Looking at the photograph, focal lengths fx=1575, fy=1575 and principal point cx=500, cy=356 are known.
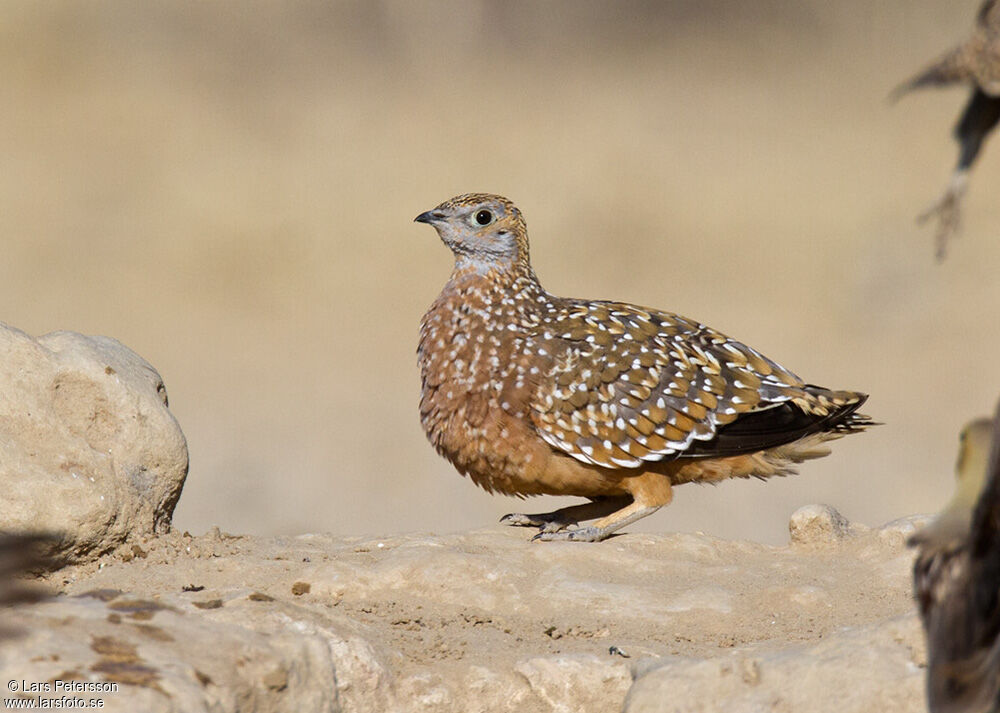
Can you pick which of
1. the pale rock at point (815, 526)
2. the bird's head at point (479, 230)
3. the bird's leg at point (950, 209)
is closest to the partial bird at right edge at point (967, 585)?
the bird's leg at point (950, 209)

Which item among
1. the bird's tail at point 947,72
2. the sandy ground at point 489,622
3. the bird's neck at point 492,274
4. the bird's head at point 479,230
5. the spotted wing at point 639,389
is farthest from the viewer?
the bird's head at point 479,230

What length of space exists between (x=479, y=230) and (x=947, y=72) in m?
5.25

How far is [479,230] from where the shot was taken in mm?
8711

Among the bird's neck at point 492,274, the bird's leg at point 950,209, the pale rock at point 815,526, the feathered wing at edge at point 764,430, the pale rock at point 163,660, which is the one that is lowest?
the pale rock at point 163,660

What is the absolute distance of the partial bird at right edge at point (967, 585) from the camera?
3635 millimetres

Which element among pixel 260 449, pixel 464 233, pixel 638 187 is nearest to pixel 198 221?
pixel 260 449

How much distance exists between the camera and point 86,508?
6.53 metres

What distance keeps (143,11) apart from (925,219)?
17.7 meters

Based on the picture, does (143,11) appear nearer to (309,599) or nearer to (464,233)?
(464,233)

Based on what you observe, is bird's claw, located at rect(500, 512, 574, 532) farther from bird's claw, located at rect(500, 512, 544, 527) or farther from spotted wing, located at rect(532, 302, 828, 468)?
spotted wing, located at rect(532, 302, 828, 468)

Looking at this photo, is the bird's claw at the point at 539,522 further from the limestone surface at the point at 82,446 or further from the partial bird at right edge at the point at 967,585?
the partial bird at right edge at the point at 967,585

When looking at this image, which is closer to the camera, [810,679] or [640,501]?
[810,679]

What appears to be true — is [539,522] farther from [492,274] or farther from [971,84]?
[971,84]

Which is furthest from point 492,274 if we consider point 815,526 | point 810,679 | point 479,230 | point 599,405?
point 810,679
